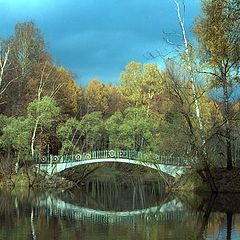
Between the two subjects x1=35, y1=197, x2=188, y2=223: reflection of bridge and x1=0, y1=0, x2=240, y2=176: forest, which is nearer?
x1=35, y1=197, x2=188, y2=223: reflection of bridge

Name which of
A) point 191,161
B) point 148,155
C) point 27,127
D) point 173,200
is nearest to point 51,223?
point 173,200

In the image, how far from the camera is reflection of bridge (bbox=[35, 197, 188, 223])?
91.5 feet

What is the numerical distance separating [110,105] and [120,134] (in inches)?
1138

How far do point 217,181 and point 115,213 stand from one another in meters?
12.4

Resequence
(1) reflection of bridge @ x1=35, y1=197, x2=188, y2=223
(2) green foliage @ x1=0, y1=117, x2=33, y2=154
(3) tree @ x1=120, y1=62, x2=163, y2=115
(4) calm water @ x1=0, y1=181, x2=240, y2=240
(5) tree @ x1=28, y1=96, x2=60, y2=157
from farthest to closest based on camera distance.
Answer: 1. (3) tree @ x1=120, y1=62, x2=163, y2=115
2. (5) tree @ x1=28, y1=96, x2=60, y2=157
3. (2) green foliage @ x1=0, y1=117, x2=33, y2=154
4. (1) reflection of bridge @ x1=35, y1=197, x2=188, y2=223
5. (4) calm water @ x1=0, y1=181, x2=240, y2=240

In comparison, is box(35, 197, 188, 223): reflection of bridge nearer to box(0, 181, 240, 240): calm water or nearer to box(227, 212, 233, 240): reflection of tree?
box(0, 181, 240, 240): calm water

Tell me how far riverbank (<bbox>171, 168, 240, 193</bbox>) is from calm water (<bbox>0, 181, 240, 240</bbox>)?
1.95 metres

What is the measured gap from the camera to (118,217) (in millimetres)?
29391

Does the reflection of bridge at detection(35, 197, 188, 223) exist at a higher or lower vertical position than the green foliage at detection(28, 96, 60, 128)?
lower

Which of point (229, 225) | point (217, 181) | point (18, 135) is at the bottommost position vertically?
point (229, 225)

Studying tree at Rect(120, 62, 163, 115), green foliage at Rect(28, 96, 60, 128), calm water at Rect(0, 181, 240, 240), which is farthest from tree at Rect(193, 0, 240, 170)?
tree at Rect(120, 62, 163, 115)

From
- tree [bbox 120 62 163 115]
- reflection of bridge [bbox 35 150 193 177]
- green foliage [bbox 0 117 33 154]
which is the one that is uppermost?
tree [bbox 120 62 163 115]

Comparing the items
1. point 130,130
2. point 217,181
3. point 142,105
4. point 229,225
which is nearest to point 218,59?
point 217,181

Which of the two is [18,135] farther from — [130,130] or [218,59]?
[218,59]
